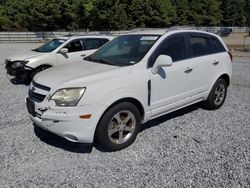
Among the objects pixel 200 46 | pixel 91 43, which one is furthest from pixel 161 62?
pixel 91 43

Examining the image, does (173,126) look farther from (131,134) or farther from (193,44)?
(193,44)

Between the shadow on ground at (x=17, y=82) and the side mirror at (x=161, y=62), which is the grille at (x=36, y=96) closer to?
the side mirror at (x=161, y=62)

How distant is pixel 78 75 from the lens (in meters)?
3.66

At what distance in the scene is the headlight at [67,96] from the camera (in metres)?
3.34

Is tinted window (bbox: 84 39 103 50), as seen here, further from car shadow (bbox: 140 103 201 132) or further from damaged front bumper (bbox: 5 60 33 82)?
car shadow (bbox: 140 103 201 132)

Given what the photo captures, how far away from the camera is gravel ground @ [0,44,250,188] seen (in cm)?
312

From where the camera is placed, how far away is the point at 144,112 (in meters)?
3.96

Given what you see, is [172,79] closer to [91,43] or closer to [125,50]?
[125,50]

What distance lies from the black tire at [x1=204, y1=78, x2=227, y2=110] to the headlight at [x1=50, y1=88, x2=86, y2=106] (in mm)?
2991

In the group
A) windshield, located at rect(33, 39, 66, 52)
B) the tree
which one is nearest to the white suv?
windshield, located at rect(33, 39, 66, 52)

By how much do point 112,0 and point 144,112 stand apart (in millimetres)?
44514

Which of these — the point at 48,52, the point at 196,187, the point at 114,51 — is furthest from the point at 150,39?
the point at 48,52

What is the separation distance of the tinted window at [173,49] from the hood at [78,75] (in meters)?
0.62

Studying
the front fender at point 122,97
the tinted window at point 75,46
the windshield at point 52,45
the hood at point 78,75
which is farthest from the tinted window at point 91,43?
the front fender at point 122,97
